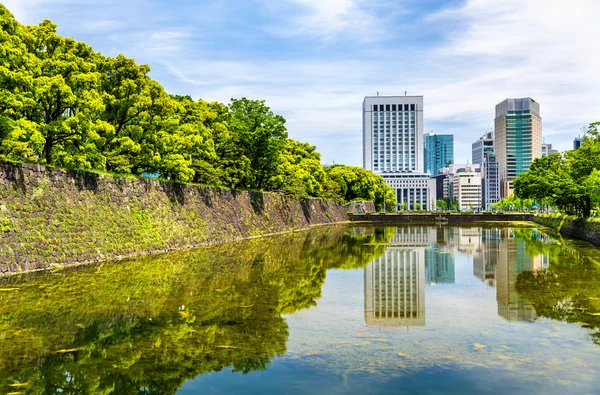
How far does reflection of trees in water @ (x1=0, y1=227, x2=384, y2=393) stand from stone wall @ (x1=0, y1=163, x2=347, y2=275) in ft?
6.74

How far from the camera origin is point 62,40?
24.2m

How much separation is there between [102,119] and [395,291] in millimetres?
19753

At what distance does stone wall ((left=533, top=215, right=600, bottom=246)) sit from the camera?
33594mm

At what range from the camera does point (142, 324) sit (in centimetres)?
1010

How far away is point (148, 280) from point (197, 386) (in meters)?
9.82

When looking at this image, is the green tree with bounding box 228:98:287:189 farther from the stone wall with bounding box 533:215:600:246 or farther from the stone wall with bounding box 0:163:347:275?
the stone wall with bounding box 533:215:600:246

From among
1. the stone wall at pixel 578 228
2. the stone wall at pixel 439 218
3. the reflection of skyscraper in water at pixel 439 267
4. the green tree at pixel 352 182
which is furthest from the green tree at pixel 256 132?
the green tree at pixel 352 182

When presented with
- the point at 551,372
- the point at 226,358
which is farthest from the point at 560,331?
the point at 226,358

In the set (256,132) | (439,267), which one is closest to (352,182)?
(256,132)

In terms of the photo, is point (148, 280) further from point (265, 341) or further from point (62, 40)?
point (62, 40)

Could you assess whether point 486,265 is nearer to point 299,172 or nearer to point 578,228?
point 578,228

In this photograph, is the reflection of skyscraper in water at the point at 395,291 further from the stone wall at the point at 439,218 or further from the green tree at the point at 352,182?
the green tree at the point at 352,182

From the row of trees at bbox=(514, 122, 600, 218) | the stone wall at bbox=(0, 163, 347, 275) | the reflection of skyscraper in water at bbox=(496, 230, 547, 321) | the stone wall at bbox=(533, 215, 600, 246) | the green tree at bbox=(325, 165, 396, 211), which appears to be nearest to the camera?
the reflection of skyscraper in water at bbox=(496, 230, 547, 321)

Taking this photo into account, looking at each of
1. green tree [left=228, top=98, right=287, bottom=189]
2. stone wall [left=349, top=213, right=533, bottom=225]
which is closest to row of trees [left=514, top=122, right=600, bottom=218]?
green tree [left=228, top=98, right=287, bottom=189]
